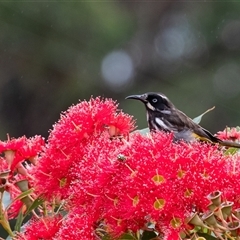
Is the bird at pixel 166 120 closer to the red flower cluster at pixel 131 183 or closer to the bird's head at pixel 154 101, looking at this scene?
the bird's head at pixel 154 101

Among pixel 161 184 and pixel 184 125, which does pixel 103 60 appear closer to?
pixel 184 125

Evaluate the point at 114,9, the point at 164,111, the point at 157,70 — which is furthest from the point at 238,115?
the point at 164,111

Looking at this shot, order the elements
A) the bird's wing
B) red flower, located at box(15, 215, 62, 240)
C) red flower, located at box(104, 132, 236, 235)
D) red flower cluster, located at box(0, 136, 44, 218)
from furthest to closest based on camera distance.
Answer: the bird's wing
red flower cluster, located at box(0, 136, 44, 218)
red flower, located at box(15, 215, 62, 240)
red flower, located at box(104, 132, 236, 235)

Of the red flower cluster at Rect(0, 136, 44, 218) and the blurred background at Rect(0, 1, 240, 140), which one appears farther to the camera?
the blurred background at Rect(0, 1, 240, 140)

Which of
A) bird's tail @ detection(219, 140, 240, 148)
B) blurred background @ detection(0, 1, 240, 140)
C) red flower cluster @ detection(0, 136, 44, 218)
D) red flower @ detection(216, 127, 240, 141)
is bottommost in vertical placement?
blurred background @ detection(0, 1, 240, 140)

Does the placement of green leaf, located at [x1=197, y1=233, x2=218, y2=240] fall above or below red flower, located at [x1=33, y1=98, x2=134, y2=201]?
below

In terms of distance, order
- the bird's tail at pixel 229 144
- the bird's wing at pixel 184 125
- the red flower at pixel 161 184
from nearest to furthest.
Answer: the red flower at pixel 161 184, the bird's tail at pixel 229 144, the bird's wing at pixel 184 125

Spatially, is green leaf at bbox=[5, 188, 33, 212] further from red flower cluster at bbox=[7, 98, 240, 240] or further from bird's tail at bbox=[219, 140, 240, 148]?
bird's tail at bbox=[219, 140, 240, 148]

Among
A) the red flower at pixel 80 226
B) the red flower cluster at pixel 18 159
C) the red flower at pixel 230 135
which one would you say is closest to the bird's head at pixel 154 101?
the red flower at pixel 230 135

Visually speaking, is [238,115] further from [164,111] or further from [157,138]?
[157,138]

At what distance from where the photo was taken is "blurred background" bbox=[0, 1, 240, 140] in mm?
8492

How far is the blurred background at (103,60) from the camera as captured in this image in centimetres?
849

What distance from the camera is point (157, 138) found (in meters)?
1.43

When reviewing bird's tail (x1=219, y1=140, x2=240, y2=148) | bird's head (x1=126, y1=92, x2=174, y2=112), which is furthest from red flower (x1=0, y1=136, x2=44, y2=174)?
bird's head (x1=126, y1=92, x2=174, y2=112)
